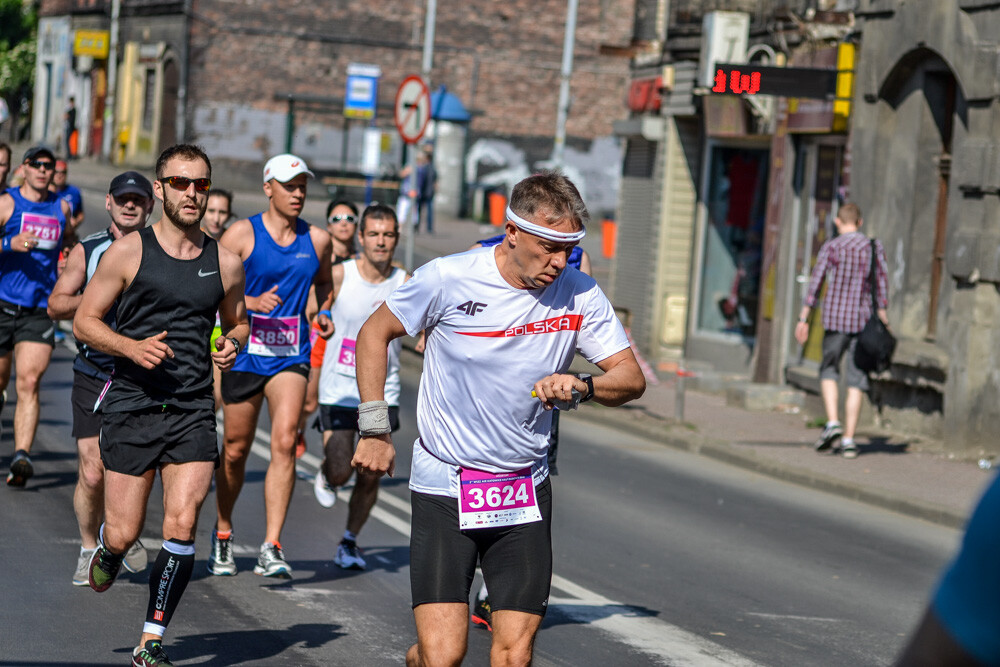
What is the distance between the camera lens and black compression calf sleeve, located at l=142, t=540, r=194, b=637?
557cm

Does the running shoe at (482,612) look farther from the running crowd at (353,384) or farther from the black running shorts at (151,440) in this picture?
the black running shorts at (151,440)

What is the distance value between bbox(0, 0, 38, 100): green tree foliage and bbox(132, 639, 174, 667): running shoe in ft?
192

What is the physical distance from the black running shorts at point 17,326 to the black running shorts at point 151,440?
4.15 meters

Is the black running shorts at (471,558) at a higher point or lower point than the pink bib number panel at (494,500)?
lower

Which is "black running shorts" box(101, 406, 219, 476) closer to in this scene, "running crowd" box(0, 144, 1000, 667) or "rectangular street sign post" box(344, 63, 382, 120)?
"running crowd" box(0, 144, 1000, 667)

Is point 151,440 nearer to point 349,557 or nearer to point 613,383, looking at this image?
point 613,383

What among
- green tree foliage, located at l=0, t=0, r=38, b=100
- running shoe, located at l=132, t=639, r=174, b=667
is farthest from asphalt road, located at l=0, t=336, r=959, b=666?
green tree foliage, located at l=0, t=0, r=38, b=100

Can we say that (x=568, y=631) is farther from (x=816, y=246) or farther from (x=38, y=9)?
(x=38, y=9)

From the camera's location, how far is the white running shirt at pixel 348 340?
8.45 meters

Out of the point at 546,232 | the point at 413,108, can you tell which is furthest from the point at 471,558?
the point at 413,108

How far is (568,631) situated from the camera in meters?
7.06

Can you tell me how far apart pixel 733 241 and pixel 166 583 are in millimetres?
16356

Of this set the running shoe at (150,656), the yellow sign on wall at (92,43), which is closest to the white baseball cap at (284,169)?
the running shoe at (150,656)

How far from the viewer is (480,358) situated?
479cm
